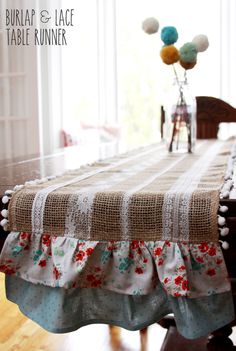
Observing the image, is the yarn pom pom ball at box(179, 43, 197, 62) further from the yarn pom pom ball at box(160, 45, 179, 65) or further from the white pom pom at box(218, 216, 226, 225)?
the white pom pom at box(218, 216, 226, 225)

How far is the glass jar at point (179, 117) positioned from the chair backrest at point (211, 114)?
1.27 meters

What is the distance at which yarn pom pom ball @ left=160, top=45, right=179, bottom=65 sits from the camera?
1828 millimetres

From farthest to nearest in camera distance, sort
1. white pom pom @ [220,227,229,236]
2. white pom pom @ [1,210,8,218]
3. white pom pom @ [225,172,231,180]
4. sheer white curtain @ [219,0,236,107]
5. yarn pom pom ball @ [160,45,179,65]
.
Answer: sheer white curtain @ [219,0,236,107], yarn pom pom ball @ [160,45,179,65], white pom pom @ [225,172,231,180], white pom pom @ [1,210,8,218], white pom pom @ [220,227,229,236]

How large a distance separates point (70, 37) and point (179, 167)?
3748 mm

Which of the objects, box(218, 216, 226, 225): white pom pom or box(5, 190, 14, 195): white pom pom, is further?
box(5, 190, 14, 195): white pom pom

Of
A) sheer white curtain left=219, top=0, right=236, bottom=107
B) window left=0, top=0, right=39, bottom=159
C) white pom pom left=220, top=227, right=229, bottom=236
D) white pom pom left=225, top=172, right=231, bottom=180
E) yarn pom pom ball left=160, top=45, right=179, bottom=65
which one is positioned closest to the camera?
white pom pom left=220, top=227, right=229, bottom=236

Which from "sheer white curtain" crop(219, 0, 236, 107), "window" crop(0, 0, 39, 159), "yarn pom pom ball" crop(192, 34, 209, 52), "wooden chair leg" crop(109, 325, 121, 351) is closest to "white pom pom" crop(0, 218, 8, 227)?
"wooden chair leg" crop(109, 325, 121, 351)

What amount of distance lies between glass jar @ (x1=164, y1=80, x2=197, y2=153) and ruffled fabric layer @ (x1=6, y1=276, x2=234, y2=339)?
1119mm

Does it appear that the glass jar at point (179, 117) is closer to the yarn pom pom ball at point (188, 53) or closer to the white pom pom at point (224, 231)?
the yarn pom pom ball at point (188, 53)

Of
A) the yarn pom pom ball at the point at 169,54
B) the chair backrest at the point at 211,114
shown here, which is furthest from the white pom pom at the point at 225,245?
the chair backrest at the point at 211,114

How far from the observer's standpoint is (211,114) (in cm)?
330

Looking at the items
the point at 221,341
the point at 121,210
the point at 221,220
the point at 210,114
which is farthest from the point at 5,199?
the point at 210,114

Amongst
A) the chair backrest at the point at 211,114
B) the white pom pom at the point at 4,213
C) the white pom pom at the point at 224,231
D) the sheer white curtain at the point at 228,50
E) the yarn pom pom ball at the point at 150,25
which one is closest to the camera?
the white pom pom at the point at 224,231

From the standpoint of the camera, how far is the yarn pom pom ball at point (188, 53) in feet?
6.06
